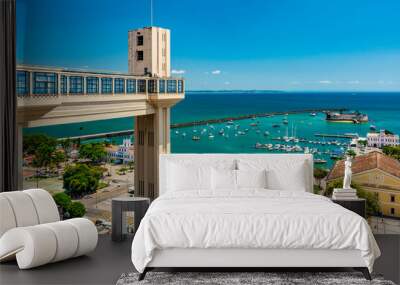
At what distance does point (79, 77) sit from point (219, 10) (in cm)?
196

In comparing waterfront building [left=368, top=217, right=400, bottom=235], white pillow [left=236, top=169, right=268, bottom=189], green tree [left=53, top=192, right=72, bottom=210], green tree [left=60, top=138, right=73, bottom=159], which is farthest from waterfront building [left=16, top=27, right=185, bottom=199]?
waterfront building [left=368, top=217, right=400, bottom=235]

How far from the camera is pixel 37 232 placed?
4.93 metres

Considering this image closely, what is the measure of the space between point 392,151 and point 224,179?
2.30 meters

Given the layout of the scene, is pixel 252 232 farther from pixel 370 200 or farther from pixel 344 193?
pixel 370 200

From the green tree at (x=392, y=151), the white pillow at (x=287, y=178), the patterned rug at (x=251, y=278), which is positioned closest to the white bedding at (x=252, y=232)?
the patterned rug at (x=251, y=278)

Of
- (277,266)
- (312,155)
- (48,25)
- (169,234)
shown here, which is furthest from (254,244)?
(48,25)

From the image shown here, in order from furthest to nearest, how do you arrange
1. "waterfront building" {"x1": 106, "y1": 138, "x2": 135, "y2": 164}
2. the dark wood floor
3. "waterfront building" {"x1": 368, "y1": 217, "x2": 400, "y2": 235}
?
"waterfront building" {"x1": 106, "y1": 138, "x2": 135, "y2": 164} → "waterfront building" {"x1": 368, "y1": 217, "x2": 400, "y2": 235} → the dark wood floor

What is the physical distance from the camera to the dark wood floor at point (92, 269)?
4633 mm

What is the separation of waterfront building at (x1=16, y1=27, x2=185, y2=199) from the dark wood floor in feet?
6.49

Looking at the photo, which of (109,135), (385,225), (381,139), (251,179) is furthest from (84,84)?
(385,225)

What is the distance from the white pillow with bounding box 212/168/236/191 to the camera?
6.09 meters

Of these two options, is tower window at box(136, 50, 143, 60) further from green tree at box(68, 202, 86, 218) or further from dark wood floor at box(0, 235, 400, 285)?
dark wood floor at box(0, 235, 400, 285)

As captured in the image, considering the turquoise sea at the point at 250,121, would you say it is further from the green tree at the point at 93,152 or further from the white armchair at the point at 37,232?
the white armchair at the point at 37,232

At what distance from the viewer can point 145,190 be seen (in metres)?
7.64
